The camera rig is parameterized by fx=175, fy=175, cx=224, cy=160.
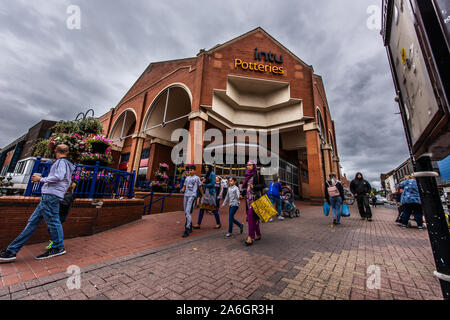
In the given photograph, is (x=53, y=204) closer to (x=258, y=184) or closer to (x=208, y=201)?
(x=208, y=201)

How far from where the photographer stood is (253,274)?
7.68 ft

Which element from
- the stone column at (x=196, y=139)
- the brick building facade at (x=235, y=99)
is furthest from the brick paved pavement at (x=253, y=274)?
the brick building facade at (x=235, y=99)

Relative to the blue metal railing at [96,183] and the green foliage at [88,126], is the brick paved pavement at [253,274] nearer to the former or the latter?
the blue metal railing at [96,183]

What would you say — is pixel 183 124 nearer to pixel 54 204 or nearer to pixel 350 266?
pixel 54 204

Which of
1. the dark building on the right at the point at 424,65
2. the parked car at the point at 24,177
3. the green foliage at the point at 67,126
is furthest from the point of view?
the parked car at the point at 24,177

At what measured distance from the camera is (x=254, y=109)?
52.5 feet

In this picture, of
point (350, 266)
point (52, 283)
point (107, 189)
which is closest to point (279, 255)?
point (350, 266)

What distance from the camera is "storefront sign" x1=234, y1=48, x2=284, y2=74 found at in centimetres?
1405

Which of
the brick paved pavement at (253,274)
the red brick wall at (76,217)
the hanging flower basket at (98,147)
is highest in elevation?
the hanging flower basket at (98,147)

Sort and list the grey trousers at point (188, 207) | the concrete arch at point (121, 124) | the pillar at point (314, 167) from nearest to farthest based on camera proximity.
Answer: the grey trousers at point (188, 207) → the pillar at point (314, 167) → the concrete arch at point (121, 124)

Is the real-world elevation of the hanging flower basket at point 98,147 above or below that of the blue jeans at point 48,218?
above

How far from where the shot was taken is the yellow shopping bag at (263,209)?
3.45 m

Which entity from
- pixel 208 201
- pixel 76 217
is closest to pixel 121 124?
pixel 76 217

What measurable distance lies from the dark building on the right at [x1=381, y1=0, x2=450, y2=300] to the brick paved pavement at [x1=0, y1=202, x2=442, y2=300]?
123 centimetres
